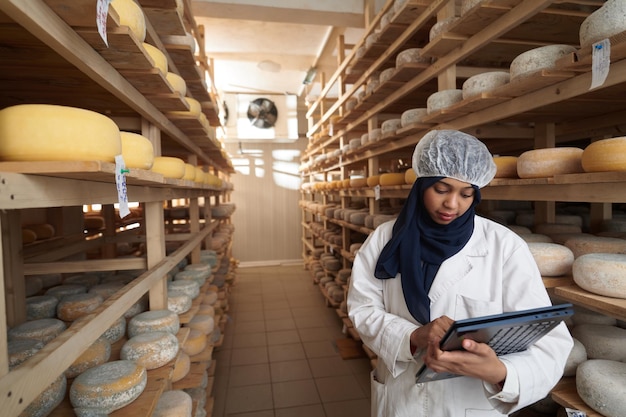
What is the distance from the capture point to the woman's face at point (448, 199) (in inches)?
48.2

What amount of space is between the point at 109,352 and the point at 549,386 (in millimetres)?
1673

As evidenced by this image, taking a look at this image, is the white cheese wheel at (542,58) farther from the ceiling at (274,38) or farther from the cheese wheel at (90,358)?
the ceiling at (274,38)

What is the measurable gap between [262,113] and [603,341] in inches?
289

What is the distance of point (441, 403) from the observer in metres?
1.22

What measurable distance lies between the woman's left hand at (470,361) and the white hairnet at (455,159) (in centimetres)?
58

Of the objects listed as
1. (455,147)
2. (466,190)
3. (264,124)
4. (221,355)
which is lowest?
(221,355)

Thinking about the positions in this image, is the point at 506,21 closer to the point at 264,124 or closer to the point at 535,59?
the point at 535,59

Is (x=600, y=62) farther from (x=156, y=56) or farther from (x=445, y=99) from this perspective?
(x=156, y=56)

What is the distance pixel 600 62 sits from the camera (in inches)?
45.6

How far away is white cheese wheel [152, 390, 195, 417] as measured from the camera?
5.17ft

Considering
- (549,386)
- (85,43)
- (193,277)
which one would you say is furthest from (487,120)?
(193,277)

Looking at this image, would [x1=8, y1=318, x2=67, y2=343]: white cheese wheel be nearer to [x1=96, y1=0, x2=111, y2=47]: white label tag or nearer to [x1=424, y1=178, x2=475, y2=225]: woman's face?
[x1=96, y1=0, x2=111, y2=47]: white label tag

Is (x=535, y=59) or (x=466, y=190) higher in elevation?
(x=535, y=59)

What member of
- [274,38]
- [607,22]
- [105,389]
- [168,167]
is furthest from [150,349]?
[274,38]
